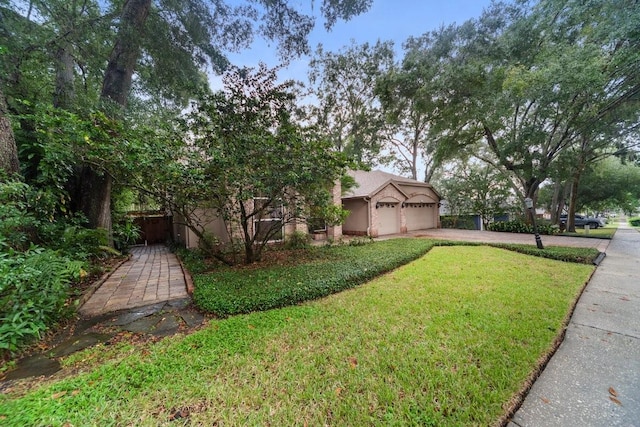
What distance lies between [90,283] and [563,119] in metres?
18.3

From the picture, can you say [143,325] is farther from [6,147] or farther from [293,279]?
[6,147]

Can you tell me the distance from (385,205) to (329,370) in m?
12.7

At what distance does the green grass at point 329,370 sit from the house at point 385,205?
933 centimetres

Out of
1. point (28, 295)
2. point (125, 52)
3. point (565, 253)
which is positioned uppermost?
point (125, 52)

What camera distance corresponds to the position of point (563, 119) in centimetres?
1062

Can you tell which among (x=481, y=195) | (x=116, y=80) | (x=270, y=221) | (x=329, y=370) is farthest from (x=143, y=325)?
(x=481, y=195)

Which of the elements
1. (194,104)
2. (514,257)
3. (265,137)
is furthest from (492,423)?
(514,257)

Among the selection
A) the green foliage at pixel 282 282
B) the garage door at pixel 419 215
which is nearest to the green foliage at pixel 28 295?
the green foliage at pixel 282 282

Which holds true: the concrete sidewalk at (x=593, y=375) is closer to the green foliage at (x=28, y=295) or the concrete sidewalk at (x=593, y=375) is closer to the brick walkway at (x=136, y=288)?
the green foliage at (x=28, y=295)

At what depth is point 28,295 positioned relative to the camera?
2877 millimetres

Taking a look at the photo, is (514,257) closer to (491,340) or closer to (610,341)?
(610,341)

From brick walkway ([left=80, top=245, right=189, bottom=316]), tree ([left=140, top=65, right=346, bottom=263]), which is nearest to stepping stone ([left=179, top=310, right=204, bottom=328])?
brick walkway ([left=80, top=245, right=189, bottom=316])

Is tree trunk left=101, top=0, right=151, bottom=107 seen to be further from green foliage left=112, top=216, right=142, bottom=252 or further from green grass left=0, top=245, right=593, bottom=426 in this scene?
green grass left=0, top=245, right=593, bottom=426

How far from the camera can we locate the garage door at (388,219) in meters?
14.0
